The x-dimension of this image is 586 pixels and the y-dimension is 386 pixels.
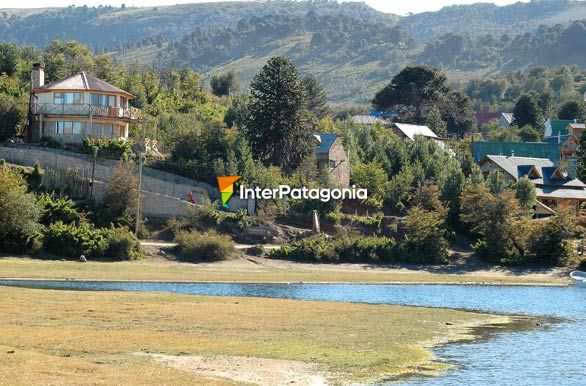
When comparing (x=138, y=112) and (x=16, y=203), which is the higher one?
(x=138, y=112)

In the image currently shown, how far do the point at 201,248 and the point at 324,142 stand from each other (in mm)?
A: 26742

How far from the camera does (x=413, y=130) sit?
138 metres

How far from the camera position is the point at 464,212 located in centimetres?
9162

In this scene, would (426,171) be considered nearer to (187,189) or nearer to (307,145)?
(307,145)

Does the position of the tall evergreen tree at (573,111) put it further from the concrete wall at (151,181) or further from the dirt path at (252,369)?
the dirt path at (252,369)

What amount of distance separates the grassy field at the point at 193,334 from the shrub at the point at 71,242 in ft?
65.8

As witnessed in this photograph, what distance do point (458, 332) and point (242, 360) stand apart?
1479 centimetres

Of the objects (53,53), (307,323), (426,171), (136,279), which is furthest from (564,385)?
(53,53)

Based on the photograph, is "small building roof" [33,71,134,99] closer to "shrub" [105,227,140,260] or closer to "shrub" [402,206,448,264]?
"shrub" [105,227,140,260]

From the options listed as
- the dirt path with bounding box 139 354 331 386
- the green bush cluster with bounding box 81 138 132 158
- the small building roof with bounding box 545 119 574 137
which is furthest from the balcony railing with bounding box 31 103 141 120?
the small building roof with bounding box 545 119 574 137

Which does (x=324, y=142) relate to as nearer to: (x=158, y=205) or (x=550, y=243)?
(x=158, y=205)

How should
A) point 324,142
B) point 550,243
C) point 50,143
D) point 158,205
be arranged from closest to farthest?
point 158,205
point 550,243
point 50,143
point 324,142

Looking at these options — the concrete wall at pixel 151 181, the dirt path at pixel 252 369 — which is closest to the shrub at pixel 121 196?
the concrete wall at pixel 151 181

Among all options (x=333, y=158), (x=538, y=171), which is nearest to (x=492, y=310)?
(x=333, y=158)
